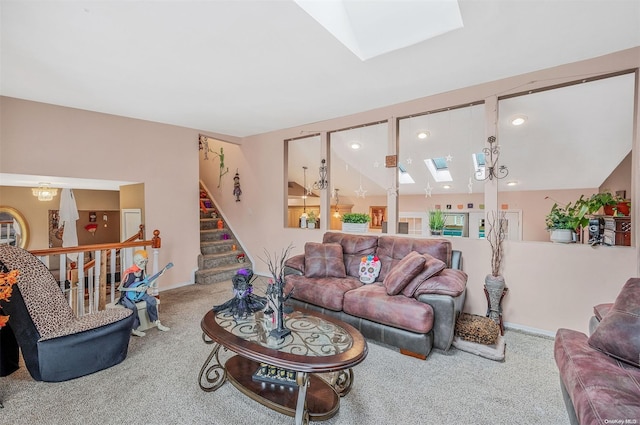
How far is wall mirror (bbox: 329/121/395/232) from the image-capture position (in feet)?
16.8

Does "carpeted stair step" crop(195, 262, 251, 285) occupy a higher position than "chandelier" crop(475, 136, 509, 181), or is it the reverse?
"chandelier" crop(475, 136, 509, 181)

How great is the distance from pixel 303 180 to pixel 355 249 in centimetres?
417

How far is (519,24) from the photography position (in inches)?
86.7

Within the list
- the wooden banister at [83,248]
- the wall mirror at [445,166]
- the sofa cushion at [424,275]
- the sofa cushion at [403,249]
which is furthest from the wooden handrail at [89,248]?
the wall mirror at [445,166]

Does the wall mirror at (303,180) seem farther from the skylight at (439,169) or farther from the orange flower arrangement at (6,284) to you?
the orange flower arrangement at (6,284)

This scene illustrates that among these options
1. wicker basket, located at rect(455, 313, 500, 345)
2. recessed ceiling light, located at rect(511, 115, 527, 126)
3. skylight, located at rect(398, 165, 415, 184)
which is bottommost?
wicker basket, located at rect(455, 313, 500, 345)

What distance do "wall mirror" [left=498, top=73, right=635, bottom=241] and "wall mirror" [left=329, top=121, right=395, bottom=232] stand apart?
1881 mm

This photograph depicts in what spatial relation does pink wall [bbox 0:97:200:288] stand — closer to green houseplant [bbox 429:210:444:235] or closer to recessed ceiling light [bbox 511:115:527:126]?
green houseplant [bbox 429:210:444:235]

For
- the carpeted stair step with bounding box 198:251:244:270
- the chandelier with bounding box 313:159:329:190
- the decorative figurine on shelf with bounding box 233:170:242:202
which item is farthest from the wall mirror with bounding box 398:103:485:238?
the carpeted stair step with bounding box 198:251:244:270

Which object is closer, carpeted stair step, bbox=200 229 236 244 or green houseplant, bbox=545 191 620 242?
green houseplant, bbox=545 191 620 242

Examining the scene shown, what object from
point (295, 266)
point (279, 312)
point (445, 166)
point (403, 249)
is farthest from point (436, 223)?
point (445, 166)

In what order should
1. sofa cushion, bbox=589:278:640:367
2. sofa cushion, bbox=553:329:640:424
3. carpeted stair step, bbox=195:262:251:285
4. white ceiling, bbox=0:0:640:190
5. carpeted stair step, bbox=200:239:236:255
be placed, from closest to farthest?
sofa cushion, bbox=553:329:640:424 → sofa cushion, bbox=589:278:640:367 → white ceiling, bbox=0:0:640:190 → carpeted stair step, bbox=195:262:251:285 → carpeted stair step, bbox=200:239:236:255

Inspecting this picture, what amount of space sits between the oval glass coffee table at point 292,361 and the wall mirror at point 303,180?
3.05 meters

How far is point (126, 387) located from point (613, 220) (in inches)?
173
